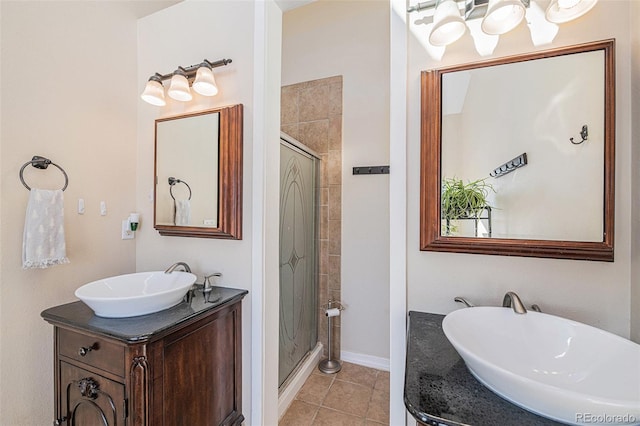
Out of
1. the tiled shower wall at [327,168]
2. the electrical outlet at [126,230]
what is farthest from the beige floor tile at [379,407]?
the electrical outlet at [126,230]

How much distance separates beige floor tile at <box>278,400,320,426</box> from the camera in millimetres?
1692

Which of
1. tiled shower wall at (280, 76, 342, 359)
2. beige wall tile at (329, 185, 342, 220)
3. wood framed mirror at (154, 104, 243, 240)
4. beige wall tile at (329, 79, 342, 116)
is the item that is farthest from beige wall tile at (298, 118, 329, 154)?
wood framed mirror at (154, 104, 243, 240)

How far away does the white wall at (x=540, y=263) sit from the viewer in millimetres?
899

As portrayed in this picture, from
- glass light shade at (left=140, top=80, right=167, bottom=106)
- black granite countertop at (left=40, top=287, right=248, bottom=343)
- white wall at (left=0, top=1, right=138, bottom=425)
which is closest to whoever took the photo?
black granite countertop at (left=40, top=287, right=248, bottom=343)

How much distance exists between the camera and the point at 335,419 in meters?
1.71

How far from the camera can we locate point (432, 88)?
110cm

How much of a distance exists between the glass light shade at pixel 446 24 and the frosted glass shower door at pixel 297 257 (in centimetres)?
108

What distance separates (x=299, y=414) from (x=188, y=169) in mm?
1726

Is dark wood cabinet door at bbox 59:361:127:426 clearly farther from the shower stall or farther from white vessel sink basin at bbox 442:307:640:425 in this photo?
white vessel sink basin at bbox 442:307:640:425

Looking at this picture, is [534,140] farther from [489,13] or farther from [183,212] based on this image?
[183,212]

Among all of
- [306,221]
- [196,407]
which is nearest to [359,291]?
[306,221]

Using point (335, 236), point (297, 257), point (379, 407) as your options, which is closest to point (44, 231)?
point (297, 257)

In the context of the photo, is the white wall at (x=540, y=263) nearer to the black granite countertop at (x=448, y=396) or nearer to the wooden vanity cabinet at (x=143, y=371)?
the black granite countertop at (x=448, y=396)

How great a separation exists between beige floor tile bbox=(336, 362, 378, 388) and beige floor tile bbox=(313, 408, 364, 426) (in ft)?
1.19
